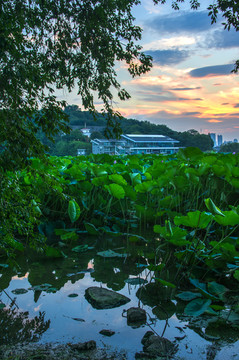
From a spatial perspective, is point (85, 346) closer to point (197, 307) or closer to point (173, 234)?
point (197, 307)

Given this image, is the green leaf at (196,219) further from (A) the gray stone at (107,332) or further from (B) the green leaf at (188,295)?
(A) the gray stone at (107,332)

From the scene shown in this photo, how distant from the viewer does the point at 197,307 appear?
1039 mm

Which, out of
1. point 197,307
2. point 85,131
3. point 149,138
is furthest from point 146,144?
point 197,307

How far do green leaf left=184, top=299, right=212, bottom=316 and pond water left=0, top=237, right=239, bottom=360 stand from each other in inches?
1.0

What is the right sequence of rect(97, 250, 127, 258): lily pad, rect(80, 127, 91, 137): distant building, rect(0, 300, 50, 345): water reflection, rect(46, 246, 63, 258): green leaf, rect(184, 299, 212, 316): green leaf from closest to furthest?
rect(0, 300, 50, 345): water reflection, rect(184, 299, 212, 316): green leaf, rect(46, 246, 63, 258): green leaf, rect(97, 250, 127, 258): lily pad, rect(80, 127, 91, 137): distant building

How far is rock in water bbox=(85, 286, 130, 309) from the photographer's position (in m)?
1.10

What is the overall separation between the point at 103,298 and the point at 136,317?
0.18 meters

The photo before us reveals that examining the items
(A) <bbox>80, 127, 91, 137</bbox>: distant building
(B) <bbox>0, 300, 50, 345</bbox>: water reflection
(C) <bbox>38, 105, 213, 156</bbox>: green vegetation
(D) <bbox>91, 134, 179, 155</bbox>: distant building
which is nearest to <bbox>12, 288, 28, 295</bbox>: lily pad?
(B) <bbox>0, 300, 50, 345</bbox>: water reflection

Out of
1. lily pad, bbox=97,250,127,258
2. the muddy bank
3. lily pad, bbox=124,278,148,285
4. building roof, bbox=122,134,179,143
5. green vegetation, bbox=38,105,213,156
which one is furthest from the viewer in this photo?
building roof, bbox=122,134,179,143

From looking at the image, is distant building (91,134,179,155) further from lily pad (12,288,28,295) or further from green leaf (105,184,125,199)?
lily pad (12,288,28,295)

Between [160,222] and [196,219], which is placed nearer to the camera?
[196,219]

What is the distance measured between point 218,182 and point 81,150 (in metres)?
37.0

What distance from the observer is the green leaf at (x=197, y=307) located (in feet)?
3.30

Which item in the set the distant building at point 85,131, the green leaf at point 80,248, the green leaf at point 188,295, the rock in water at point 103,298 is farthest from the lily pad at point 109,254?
the distant building at point 85,131
